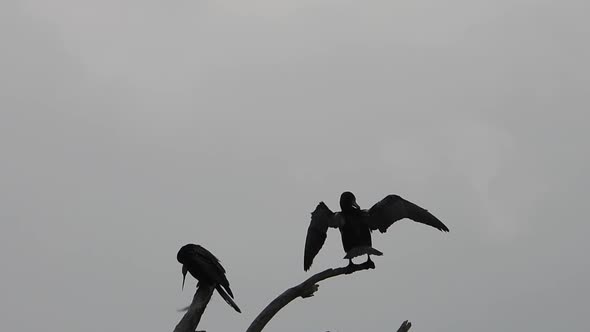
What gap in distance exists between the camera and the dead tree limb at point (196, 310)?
48.0ft

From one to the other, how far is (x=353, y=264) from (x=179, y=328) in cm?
285

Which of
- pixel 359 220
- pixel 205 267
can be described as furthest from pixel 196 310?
pixel 359 220

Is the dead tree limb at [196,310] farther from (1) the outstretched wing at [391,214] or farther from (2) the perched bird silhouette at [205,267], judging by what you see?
(1) the outstretched wing at [391,214]

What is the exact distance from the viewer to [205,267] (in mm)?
15570

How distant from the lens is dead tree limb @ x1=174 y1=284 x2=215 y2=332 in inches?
576

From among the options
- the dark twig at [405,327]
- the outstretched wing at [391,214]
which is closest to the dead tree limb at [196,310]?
the dark twig at [405,327]

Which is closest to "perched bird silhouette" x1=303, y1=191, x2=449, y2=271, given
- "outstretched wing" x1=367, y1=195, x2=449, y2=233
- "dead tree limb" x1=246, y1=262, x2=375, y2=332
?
"outstretched wing" x1=367, y1=195, x2=449, y2=233

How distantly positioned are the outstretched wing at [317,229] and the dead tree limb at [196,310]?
1.61m

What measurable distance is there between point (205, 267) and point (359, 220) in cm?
269

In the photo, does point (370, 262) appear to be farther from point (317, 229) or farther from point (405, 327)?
point (405, 327)

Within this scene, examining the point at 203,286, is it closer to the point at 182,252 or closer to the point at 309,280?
Answer: the point at 182,252

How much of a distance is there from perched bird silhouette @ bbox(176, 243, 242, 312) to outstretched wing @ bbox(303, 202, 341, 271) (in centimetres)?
132

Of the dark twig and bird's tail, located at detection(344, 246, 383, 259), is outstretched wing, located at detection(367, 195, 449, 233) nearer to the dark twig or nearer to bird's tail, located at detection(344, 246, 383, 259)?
bird's tail, located at detection(344, 246, 383, 259)

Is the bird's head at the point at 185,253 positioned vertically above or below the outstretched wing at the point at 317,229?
below
